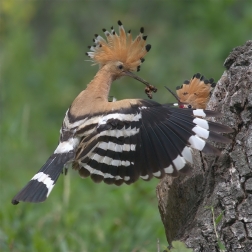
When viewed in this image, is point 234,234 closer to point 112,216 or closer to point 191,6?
point 112,216

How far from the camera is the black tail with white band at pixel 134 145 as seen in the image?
8.84 ft

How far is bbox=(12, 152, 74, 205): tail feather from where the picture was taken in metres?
2.86

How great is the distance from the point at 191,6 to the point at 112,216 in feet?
9.60

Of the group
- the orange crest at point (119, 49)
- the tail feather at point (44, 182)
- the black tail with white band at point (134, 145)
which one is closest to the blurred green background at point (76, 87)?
the tail feather at point (44, 182)

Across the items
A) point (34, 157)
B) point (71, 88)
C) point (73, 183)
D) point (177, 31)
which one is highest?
point (177, 31)

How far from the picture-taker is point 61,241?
12.5 ft

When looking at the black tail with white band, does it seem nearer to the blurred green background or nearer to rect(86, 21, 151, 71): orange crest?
rect(86, 21, 151, 71): orange crest

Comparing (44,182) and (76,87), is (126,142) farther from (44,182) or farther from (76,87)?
(76,87)

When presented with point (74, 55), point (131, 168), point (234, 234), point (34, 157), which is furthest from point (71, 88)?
point (234, 234)

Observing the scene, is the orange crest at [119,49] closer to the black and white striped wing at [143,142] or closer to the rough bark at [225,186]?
the black and white striped wing at [143,142]

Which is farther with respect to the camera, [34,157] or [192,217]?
[34,157]

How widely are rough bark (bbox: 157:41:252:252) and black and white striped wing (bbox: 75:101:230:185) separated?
0.08 meters

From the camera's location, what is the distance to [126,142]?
2.84 m

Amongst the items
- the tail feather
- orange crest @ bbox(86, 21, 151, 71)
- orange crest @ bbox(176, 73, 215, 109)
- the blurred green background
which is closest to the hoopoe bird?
the tail feather
